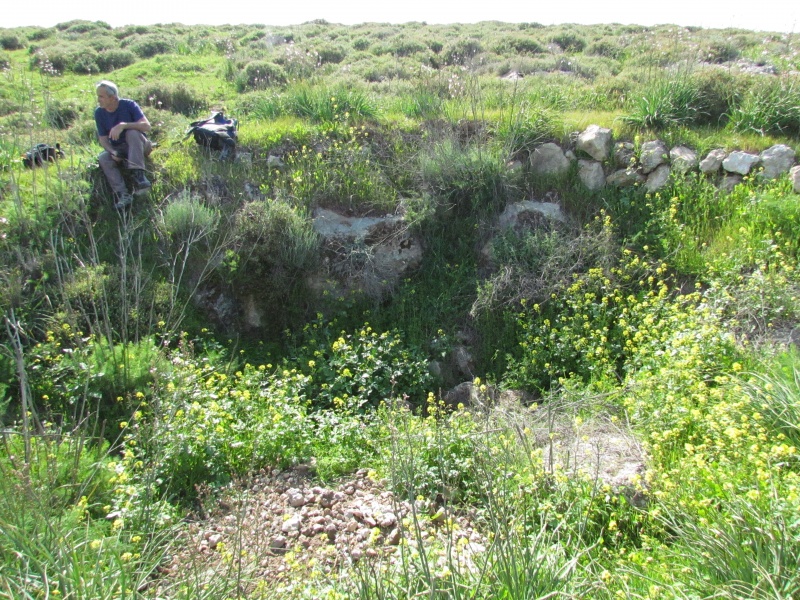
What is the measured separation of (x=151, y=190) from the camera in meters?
6.82

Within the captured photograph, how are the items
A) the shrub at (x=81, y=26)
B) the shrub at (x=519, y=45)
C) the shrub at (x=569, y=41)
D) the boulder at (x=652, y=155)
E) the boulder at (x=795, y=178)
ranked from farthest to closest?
1. the shrub at (x=81, y=26)
2. the shrub at (x=569, y=41)
3. the shrub at (x=519, y=45)
4. the boulder at (x=652, y=155)
5. the boulder at (x=795, y=178)

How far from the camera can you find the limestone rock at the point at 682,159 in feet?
20.5

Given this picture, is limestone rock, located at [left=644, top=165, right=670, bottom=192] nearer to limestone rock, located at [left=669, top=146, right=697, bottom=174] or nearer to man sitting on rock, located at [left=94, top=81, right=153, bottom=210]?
limestone rock, located at [left=669, top=146, right=697, bottom=174]

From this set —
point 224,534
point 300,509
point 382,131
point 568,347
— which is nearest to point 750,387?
point 568,347

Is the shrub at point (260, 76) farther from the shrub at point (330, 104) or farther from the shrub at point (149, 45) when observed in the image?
the shrub at point (149, 45)

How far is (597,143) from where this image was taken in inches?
262

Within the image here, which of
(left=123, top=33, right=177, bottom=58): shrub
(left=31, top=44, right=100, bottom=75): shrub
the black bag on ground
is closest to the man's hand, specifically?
the black bag on ground

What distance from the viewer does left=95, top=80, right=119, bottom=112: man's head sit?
6.42 m

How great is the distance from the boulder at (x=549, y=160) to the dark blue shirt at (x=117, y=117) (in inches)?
195

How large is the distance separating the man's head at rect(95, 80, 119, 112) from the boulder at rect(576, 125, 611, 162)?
18.8 feet

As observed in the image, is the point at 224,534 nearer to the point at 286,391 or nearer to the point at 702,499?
the point at 286,391

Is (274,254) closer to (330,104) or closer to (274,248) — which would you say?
(274,248)

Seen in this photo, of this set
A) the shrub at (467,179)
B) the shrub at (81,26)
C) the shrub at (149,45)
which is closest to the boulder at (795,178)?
the shrub at (467,179)

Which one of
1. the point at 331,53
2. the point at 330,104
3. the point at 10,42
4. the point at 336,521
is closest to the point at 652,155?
the point at 330,104
